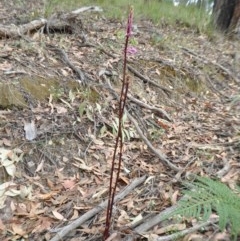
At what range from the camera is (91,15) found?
563 centimetres

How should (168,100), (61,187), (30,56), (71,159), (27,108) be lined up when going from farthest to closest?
1. (168,100)
2. (30,56)
3. (27,108)
4. (71,159)
5. (61,187)

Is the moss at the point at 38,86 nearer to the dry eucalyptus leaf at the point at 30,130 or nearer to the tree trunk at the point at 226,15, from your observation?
the dry eucalyptus leaf at the point at 30,130

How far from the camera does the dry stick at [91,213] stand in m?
2.16

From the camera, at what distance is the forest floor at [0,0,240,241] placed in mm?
2377

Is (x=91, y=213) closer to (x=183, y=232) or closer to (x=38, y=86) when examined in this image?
(x=183, y=232)

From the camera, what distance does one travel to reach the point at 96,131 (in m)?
3.11

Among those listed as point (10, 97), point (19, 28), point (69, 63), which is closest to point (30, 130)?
point (10, 97)

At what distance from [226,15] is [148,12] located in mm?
1329

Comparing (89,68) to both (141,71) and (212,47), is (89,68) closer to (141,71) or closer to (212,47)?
(141,71)

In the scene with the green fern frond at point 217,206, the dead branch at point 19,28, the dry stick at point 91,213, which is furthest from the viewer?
the dead branch at point 19,28

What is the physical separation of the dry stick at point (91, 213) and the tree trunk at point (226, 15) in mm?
4605

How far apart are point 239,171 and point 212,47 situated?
3531mm

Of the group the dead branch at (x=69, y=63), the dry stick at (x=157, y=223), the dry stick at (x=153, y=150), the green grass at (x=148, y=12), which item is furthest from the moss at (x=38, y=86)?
the green grass at (x=148, y=12)

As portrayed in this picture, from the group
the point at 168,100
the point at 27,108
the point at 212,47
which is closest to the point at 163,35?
the point at 212,47
